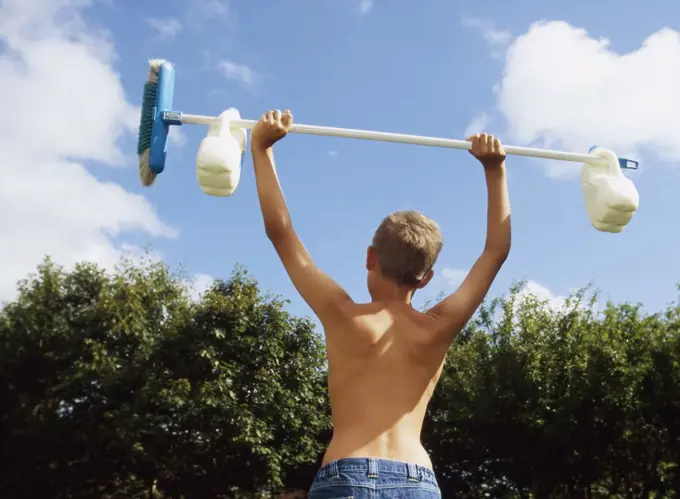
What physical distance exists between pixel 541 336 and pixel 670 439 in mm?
4939

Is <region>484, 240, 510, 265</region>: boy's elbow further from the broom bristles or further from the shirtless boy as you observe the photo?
the broom bristles

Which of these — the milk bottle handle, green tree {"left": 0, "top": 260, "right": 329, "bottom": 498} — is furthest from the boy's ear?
green tree {"left": 0, "top": 260, "right": 329, "bottom": 498}

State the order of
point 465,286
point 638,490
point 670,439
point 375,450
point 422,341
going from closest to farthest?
1. point 375,450
2. point 422,341
3. point 465,286
4. point 670,439
5. point 638,490

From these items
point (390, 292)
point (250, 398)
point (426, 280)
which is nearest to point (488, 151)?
point (426, 280)

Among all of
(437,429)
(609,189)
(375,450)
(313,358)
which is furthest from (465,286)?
(437,429)

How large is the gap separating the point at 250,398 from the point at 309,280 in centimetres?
2051

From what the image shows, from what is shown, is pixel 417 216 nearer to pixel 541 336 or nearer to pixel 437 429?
pixel 541 336

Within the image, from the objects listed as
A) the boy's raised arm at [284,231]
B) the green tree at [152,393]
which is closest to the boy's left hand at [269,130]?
the boy's raised arm at [284,231]

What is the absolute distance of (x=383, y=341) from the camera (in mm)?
2436

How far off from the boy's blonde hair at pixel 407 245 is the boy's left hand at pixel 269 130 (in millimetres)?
616

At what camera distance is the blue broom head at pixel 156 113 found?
338cm

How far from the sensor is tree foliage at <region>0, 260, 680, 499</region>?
861 inches

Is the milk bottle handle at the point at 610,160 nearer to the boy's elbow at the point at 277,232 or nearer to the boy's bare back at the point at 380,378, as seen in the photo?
the boy's bare back at the point at 380,378

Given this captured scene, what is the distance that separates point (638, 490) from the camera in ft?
77.3
